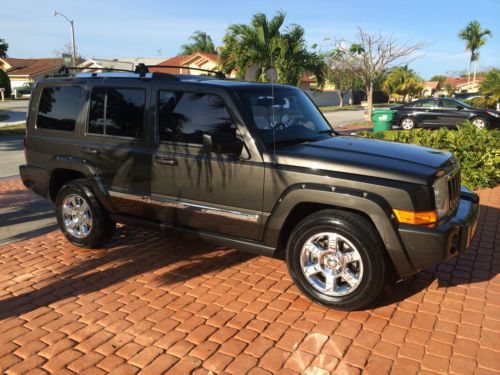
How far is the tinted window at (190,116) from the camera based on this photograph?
13.3 feet

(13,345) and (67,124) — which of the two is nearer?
(13,345)

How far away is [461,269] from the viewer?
4570mm

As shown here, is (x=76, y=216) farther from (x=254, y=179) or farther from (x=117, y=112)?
(x=254, y=179)

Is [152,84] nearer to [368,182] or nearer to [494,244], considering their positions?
[368,182]

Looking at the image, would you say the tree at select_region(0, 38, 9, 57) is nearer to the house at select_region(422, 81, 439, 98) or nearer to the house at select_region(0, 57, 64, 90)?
the house at select_region(0, 57, 64, 90)

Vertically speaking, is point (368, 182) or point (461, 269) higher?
point (368, 182)

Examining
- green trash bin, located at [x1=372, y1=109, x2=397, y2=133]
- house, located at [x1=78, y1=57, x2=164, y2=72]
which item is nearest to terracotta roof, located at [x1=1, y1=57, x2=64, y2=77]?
house, located at [x1=78, y1=57, x2=164, y2=72]

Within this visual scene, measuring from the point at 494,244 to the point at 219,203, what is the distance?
337cm

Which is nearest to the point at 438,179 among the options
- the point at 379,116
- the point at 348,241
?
the point at 348,241

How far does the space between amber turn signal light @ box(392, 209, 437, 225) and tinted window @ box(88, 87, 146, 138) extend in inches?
100

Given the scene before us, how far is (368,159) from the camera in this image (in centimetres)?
363

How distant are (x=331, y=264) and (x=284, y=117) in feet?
4.78

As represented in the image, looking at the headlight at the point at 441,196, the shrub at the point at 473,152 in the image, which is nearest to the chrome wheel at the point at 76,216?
the headlight at the point at 441,196

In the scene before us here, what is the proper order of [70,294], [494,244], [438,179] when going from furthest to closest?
[494,244] < [70,294] < [438,179]
